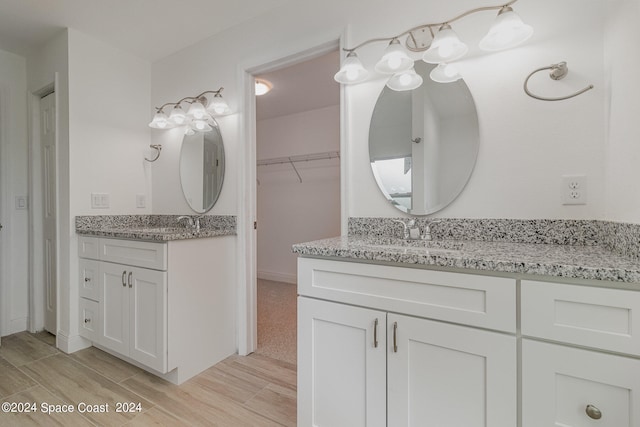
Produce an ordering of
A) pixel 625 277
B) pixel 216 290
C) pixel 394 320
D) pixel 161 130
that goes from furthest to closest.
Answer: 1. pixel 161 130
2. pixel 216 290
3. pixel 394 320
4. pixel 625 277

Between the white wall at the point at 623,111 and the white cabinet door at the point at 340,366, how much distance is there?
0.90 m

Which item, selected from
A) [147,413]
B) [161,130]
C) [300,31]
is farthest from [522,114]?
[161,130]

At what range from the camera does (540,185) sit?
1.24 meters

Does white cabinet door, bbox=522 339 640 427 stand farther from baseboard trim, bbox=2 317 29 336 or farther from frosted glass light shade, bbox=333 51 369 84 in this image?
baseboard trim, bbox=2 317 29 336

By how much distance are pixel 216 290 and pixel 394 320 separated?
1359mm

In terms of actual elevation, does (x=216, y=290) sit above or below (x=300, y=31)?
below

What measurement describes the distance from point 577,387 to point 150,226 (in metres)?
2.76

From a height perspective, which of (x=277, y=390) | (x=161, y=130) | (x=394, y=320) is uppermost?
(x=161, y=130)

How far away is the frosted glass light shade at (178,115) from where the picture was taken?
7.29 ft

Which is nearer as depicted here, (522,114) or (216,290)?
(522,114)

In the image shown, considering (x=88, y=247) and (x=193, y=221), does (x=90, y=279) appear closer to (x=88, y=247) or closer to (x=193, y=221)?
(x=88, y=247)

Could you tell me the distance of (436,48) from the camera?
4.10 feet

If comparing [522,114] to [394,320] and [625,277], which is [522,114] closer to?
[625,277]

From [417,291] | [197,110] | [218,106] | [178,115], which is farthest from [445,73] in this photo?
[178,115]
